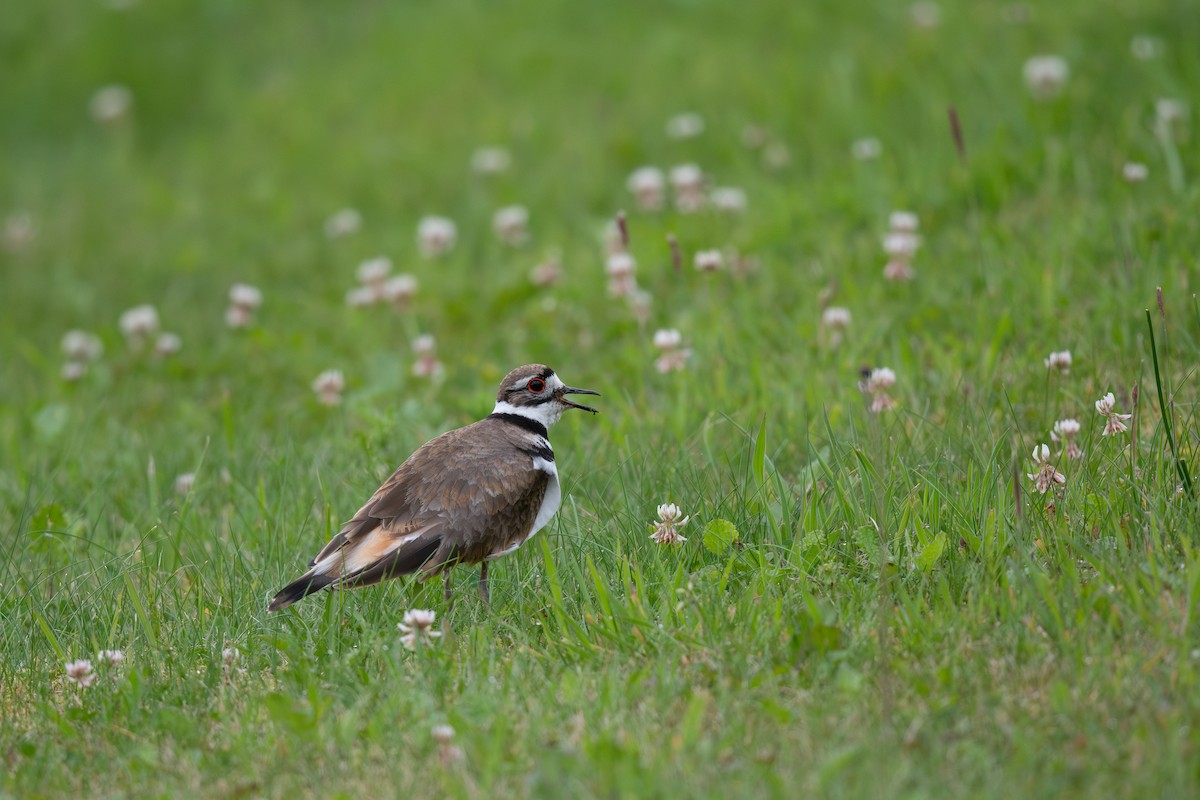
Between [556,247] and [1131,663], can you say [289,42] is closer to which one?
[556,247]

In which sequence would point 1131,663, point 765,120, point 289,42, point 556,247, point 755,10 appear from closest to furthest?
point 1131,663, point 556,247, point 765,120, point 755,10, point 289,42

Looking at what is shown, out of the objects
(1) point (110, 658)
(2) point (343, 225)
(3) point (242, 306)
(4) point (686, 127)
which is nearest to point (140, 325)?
(3) point (242, 306)

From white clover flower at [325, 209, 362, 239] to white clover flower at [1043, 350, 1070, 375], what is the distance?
20.6ft

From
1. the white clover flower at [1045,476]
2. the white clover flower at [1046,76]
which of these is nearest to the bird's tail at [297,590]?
the white clover flower at [1045,476]

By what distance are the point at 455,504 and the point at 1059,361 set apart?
289 cm

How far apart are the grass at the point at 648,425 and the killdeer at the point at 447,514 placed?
0.58ft

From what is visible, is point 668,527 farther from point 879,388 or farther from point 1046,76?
point 1046,76

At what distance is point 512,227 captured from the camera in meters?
9.45

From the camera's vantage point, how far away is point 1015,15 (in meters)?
10.2

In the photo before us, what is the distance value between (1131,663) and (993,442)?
5.24ft

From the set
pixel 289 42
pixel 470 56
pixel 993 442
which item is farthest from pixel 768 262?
pixel 289 42

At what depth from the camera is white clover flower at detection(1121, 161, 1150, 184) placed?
24.0 ft

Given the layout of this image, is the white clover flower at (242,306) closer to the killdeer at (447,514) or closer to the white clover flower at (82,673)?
the killdeer at (447,514)

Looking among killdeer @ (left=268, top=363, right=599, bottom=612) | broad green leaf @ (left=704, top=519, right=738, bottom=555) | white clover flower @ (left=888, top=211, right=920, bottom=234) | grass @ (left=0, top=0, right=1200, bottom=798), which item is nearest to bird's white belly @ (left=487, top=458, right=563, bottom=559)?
killdeer @ (left=268, top=363, right=599, bottom=612)
